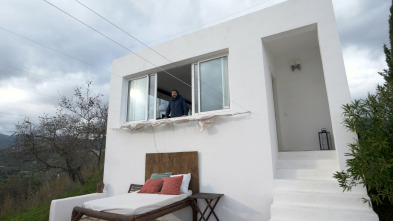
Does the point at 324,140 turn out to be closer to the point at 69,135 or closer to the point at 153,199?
the point at 153,199

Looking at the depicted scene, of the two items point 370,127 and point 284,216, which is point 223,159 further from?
point 370,127

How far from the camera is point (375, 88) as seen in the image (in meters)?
A: 2.68

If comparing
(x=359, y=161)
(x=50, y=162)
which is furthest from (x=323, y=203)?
(x=50, y=162)

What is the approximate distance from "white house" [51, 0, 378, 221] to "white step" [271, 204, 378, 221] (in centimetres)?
1

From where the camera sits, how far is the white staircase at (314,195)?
104 inches

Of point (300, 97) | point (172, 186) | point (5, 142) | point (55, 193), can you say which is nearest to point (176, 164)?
point (172, 186)

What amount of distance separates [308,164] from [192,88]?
2857 mm

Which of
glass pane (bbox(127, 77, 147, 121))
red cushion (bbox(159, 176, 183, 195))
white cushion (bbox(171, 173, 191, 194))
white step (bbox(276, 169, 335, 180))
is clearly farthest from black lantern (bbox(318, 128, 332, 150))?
glass pane (bbox(127, 77, 147, 121))

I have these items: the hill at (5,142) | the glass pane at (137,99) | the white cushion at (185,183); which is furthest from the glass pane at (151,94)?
the hill at (5,142)

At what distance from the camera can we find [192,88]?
4.91m

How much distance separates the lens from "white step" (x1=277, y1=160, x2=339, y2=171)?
3.56 meters

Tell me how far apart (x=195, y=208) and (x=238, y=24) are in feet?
12.7

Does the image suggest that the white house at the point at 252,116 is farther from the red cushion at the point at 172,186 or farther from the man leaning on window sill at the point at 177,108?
the red cushion at the point at 172,186

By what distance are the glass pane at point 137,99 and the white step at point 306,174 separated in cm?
366
